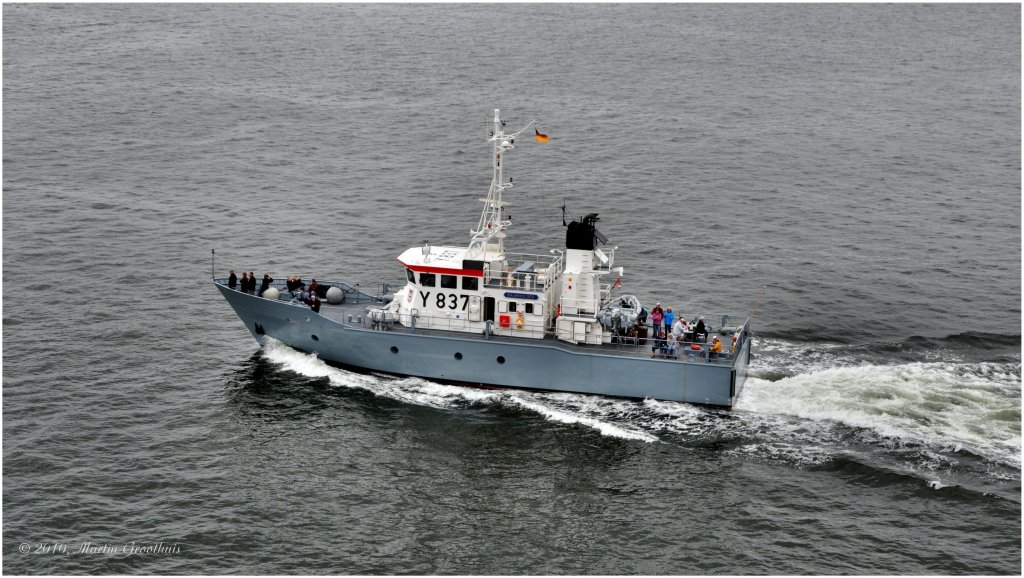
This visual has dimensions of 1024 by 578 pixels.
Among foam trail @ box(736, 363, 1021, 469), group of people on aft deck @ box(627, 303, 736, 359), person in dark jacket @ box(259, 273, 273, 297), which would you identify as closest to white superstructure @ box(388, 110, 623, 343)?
group of people on aft deck @ box(627, 303, 736, 359)

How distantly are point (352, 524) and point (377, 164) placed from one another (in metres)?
45.2

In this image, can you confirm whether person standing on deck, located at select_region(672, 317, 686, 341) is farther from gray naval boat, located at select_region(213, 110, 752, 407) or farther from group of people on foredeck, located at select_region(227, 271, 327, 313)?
group of people on foredeck, located at select_region(227, 271, 327, 313)

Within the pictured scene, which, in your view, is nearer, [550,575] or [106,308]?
[550,575]

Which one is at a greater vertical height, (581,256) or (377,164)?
(377,164)

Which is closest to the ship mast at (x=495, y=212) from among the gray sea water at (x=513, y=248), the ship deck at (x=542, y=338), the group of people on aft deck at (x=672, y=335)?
the ship deck at (x=542, y=338)

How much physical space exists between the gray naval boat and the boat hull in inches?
1.8

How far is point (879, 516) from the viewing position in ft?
116

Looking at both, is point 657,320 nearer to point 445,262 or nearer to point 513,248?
point 445,262

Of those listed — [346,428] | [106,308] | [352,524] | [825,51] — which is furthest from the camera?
[825,51]

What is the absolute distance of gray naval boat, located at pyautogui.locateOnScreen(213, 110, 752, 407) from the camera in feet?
144

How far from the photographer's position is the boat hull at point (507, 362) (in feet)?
142

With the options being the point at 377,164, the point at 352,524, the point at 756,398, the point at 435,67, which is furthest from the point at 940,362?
the point at 435,67

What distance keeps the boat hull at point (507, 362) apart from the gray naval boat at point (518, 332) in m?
0.05

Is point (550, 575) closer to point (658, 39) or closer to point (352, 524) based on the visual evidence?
point (352, 524)
